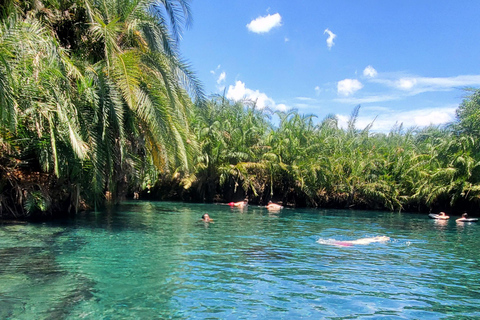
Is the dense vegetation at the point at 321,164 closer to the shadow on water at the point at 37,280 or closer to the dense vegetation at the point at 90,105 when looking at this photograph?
the dense vegetation at the point at 90,105

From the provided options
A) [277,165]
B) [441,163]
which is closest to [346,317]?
[277,165]

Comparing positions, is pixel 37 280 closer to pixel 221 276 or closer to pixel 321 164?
pixel 221 276

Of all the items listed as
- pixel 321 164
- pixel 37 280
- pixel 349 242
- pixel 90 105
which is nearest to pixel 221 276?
pixel 37 280

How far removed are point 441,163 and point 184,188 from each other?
21549 millimetres

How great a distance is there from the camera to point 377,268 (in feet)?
31.5

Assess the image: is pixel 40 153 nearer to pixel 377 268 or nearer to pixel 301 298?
pixel 301 298

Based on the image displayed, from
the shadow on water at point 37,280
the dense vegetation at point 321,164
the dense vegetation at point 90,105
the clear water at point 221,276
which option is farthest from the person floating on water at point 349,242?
the dense vegetation at point 321,164

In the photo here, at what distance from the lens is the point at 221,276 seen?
8102mm

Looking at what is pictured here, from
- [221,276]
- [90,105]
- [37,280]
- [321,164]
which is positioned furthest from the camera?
[321,164]

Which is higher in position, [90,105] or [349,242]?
[90,105]

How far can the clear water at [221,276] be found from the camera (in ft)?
20.2

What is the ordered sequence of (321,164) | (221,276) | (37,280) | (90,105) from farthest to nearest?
1. (321,164)
2. (90,105)
3. (221,276)
4. (37,280)

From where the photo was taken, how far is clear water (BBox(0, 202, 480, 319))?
6.15 metres

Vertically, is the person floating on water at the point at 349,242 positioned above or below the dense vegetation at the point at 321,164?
below
